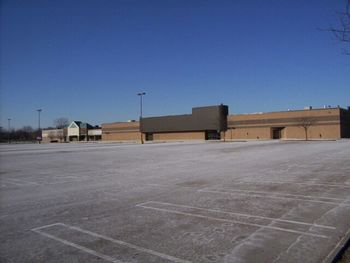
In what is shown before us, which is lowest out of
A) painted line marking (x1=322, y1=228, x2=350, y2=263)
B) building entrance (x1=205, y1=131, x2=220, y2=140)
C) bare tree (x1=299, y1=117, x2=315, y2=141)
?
painted line marking (x1=322, y1=228, x2=350, y2=263)

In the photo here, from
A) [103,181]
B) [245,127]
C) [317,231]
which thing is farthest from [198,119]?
[317,231]

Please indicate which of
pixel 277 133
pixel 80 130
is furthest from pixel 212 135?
pixel 80 130

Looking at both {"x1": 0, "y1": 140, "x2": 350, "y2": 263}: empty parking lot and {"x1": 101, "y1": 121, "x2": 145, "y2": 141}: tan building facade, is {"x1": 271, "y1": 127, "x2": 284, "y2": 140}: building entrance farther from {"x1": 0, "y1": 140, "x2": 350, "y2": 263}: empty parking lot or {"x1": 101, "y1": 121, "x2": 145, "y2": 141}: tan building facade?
{"x1": 0, "y1": 140, "x2": 350, "y2": 263}: empty parking lot

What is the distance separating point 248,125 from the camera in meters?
Answer: 99.6

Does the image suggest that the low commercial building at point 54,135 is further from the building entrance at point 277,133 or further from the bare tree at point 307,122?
the bare tree at point 307,122

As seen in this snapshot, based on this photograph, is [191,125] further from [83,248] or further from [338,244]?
[83,248]

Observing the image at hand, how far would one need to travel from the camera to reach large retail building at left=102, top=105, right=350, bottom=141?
286 feet

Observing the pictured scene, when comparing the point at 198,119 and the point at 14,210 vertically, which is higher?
the point at 198,119

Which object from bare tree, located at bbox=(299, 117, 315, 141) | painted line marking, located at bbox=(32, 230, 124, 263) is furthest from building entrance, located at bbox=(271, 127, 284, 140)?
painted line marking, located at bbox=(32, 230, 124, 263)

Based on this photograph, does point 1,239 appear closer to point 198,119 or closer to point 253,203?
point 253,203

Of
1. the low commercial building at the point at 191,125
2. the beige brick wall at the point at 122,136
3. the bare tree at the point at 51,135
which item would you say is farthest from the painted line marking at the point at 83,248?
the bare tree at the point at 51,135

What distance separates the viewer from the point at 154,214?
28.2 ft

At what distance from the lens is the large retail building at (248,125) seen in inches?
3430

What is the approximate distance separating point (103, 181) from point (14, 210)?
5.62 meters
